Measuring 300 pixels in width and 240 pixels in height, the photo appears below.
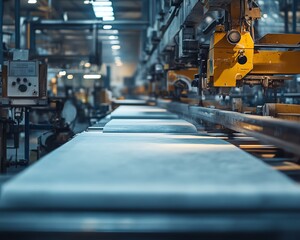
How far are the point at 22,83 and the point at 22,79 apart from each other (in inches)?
2.3

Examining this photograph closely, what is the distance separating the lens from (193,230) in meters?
1.33

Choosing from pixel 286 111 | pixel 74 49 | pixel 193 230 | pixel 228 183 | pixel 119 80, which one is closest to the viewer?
pixel 193 230

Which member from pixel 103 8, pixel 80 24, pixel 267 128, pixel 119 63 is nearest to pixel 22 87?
pixel 267 128

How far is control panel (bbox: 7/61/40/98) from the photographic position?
582cm

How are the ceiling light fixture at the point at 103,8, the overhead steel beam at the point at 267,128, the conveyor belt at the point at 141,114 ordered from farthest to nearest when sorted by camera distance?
the ceiling light fixture at the point at 103,8 → the conveyor belt at the point at 141,114 → the overhead steel beam at the point at 267,128

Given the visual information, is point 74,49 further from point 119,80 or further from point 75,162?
point 75,162

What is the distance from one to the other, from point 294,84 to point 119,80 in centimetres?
2133

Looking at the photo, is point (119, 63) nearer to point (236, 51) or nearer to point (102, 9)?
point (102, 9)

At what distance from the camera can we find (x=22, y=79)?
19.2ft

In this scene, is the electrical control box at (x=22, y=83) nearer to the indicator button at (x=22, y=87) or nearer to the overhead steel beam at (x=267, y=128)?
the indicator button at (x=22, y=87)

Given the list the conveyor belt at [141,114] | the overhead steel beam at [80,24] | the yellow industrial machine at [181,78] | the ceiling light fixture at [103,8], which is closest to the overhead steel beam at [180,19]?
the yellow industrial machine at [181,78]

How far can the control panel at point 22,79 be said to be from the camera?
5816 millimetres

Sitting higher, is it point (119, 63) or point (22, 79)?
point (119, 63)

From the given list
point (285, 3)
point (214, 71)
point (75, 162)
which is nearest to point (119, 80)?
point (285, 3)
